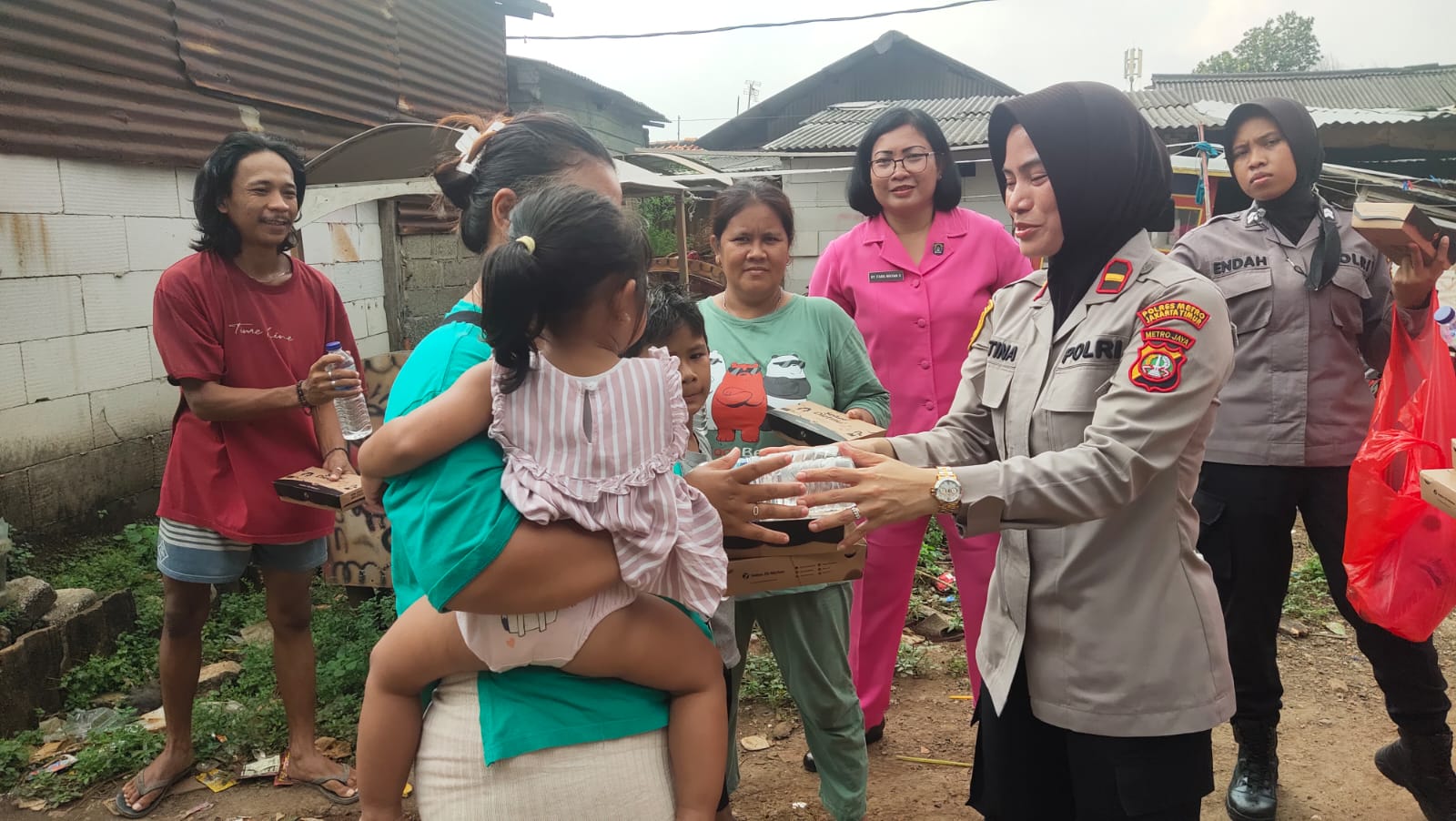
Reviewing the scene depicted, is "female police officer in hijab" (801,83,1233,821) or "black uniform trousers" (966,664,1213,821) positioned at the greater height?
"female police officer in hijab" (801,83,1233,821)

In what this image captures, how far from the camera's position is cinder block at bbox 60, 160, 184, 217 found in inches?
197

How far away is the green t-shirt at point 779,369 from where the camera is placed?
268 cm

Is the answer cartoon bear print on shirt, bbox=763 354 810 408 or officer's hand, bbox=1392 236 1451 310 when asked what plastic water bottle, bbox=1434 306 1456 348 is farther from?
cartoon bear print on shirt, bbox=763 354 810 408

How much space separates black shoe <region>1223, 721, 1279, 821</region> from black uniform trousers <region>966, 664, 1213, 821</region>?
1.45 meters

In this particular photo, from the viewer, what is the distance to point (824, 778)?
110 inches

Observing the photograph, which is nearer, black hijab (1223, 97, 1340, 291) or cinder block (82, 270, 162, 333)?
black hijab (1223, 97, 1340, 291)

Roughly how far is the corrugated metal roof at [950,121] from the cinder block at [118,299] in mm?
7470

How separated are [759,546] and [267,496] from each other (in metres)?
2.05

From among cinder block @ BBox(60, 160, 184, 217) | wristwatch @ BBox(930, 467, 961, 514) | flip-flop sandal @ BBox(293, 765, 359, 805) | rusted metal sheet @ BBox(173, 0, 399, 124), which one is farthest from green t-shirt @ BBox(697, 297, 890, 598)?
rusted metal sheet @ BBox(173, 0, 399, 124)

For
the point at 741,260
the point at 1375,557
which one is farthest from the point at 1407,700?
the point at 741,260

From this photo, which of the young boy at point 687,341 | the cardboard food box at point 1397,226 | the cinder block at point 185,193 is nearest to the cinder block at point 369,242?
the cinder block at point 185,193

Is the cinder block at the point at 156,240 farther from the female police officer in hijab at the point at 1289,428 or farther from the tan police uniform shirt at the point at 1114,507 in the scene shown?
the female police officer in hijab at the point at 1289,428

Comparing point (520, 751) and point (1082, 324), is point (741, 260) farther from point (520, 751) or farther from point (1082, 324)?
point (520, 751)

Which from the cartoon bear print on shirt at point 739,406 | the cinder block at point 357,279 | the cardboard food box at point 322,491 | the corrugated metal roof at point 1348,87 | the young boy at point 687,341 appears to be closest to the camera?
the cardboard food box at point 322,491
